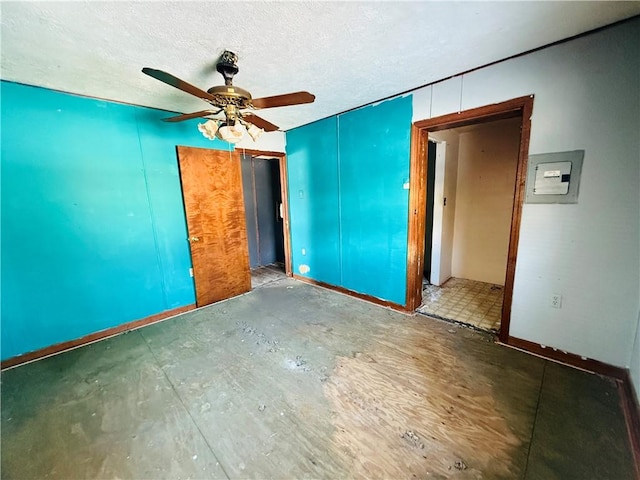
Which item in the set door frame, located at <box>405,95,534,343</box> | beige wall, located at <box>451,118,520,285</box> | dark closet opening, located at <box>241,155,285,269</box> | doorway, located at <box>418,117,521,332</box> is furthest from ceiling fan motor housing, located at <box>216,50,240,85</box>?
beige wall, located at <box>451,118,520,285</box>

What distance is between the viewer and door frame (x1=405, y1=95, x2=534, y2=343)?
6.56ft

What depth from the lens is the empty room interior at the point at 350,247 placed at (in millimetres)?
1393

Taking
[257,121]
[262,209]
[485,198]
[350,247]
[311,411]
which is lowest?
[311,411]

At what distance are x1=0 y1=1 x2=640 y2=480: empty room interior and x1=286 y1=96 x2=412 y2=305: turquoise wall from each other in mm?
34

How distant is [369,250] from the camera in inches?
124

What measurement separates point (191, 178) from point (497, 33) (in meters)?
3.05

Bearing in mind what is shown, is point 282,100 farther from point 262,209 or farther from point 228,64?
point 262,209

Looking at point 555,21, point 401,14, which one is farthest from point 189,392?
point 555,21

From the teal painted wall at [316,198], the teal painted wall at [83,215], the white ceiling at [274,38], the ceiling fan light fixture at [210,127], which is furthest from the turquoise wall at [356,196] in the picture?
the ceiling fan light fixture at [210,127]

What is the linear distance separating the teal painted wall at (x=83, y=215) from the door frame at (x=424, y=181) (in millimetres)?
2541

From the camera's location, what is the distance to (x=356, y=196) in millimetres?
3168

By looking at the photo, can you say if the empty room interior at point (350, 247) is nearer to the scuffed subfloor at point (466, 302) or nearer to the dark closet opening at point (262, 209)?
the scuffed subfloor at point (466, 302)

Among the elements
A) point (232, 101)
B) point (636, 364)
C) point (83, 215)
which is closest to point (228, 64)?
point (232, 101)

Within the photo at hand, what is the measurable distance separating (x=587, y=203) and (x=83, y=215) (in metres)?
4.19
